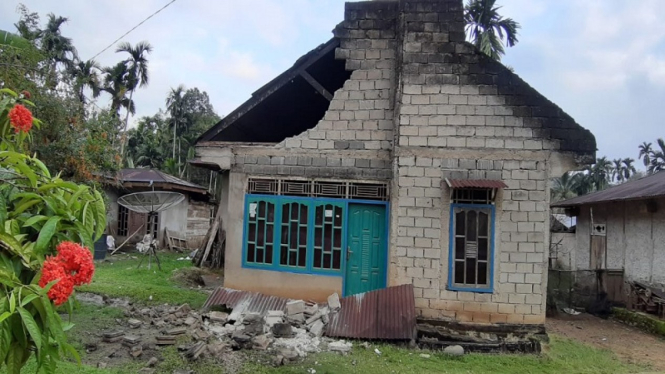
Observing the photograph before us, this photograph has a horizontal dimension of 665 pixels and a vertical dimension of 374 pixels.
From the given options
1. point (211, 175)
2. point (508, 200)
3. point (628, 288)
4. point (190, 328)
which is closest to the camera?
point (190, 328)

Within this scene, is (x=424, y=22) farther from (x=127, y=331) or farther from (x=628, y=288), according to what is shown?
(x=628, y=288)

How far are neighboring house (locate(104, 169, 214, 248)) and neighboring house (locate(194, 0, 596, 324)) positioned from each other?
10476 millimetres

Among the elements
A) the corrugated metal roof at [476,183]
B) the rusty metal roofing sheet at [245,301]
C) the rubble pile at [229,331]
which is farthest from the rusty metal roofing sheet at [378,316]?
the corrugated metal roof at [476,183]

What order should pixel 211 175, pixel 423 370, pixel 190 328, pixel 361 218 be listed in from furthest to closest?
pixel 211 175
pixel 361 218
pixel 190 328
pixel 423 370

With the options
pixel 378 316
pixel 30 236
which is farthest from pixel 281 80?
pixel 30 236

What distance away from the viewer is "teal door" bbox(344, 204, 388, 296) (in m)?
7.96

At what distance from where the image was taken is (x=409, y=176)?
24.7 ft

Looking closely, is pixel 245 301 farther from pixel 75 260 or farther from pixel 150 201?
pixel 150 201

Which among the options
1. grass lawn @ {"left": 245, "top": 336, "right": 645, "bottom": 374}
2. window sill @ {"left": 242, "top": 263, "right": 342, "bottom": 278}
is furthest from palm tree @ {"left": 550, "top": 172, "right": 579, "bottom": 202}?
window sill @ {"left": 242, "top": 263, "right": 342, "bottom": 278}

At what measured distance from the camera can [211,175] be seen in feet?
113

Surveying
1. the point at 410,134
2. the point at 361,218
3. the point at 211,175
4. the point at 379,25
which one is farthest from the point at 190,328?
the point at 211,175

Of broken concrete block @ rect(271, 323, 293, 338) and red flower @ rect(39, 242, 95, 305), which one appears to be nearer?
red flower @ rect(39, 242, 95, 305)

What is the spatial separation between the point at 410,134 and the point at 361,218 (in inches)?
70.4

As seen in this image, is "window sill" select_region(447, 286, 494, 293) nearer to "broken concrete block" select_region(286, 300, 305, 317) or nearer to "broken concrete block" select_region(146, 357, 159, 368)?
"broken concrete block" select_region(286, 300, 305, 317)
